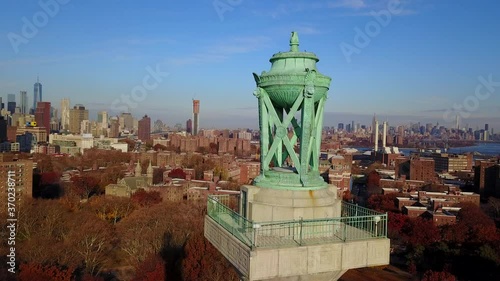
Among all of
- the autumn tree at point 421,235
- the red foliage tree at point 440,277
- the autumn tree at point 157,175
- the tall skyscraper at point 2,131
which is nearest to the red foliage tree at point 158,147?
A: the tall skyscraper at point 2,131

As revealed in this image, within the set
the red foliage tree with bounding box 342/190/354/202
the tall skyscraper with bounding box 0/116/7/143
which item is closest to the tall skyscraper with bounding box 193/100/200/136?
the tall skyscraper with bounding box 0/116/7/143

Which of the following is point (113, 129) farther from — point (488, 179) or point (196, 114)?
point (488, 179)

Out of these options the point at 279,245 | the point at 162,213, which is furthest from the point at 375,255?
the point at 162,213

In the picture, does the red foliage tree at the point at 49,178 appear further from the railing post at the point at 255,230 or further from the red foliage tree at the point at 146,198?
the railing post at the point at 255,230

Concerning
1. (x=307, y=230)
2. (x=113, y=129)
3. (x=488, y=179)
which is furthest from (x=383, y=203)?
(x=113, y=129)

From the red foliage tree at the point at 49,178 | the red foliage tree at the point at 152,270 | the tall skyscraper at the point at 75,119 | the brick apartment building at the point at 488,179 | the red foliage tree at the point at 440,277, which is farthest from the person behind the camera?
the tall skyscraper at the point at 75,119
